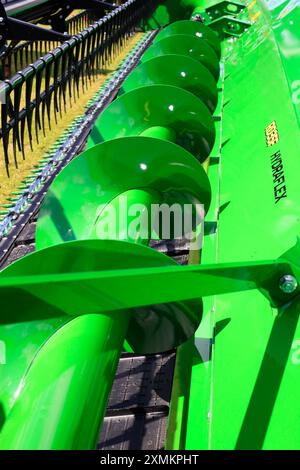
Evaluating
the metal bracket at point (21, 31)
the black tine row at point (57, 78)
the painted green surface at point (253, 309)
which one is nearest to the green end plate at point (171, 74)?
the painted green surface at point (253, 309)

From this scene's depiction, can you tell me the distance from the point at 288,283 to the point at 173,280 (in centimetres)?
41

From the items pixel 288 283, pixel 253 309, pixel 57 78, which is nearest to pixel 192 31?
pixel 57 78

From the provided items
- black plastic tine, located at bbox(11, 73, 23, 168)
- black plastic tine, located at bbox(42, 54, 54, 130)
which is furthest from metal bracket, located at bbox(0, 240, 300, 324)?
black plastic tine, located at bbox(42, 54, 54, 130)

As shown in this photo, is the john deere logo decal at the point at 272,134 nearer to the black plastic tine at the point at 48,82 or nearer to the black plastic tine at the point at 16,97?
the black plastic tine at the point at 16,97

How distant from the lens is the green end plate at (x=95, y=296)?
828mm

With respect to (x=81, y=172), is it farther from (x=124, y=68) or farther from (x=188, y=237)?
(x=124, y=68)

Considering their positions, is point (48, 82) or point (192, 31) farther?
point (192, 31)

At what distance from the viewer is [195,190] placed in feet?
6.57

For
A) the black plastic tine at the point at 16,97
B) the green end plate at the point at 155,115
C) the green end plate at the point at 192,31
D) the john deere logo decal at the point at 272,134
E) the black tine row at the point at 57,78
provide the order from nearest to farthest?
the john deere logo decal at the point at 272,134 → the green end plate at the point at 155,115 → the black plastic tine at the point at 16,97 → the black tine row at the point at 57,78 → the green end plate at the point at 192,31

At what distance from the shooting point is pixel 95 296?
2.90 ft

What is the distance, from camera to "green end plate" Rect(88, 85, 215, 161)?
2.44 metres

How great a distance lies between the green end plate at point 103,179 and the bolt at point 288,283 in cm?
78

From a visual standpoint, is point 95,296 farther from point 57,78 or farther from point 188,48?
point 57,78

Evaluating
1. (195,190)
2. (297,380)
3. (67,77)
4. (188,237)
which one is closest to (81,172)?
(195,190)
